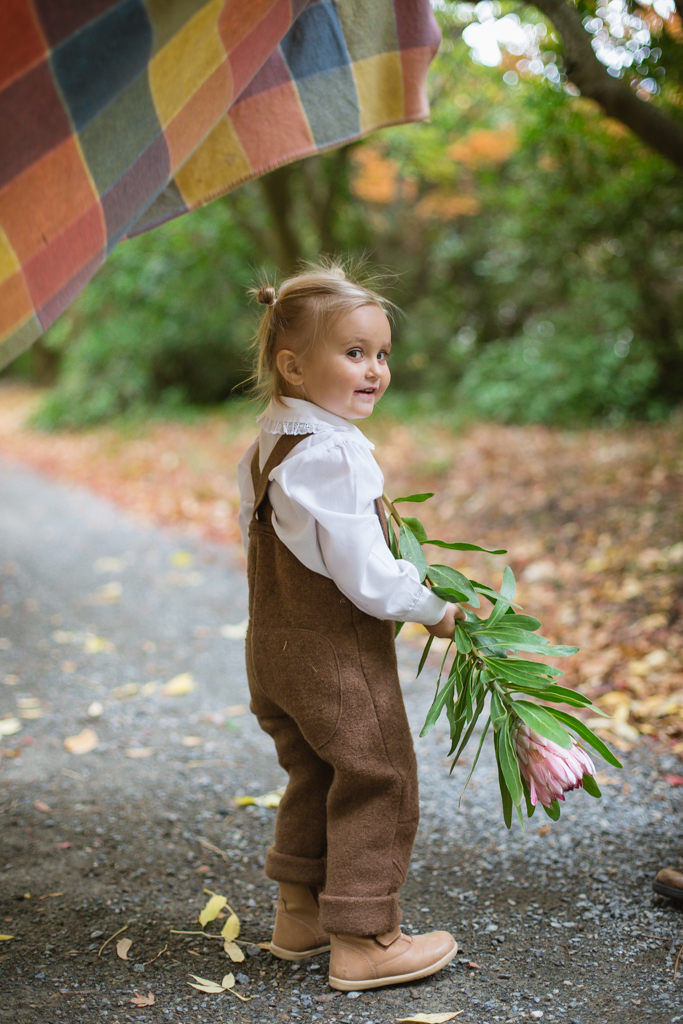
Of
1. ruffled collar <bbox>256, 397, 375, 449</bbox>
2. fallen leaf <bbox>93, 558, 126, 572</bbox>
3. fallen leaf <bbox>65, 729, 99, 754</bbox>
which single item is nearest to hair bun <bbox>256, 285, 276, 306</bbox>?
ruffled collar <bbox>256, 397, 375, 449</bbox>

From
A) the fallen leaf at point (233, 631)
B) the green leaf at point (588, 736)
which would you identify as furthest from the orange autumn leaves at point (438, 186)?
the green leaf at point (588, 736)

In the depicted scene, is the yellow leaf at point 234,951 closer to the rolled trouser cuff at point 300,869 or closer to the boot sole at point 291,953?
the boot sole at point 291,953

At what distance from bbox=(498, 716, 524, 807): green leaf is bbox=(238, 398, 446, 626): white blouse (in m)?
0.31

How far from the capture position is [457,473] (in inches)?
290

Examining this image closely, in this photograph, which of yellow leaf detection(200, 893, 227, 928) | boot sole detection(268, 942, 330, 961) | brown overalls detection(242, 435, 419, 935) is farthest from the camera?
yellow leaf detection(200, 893, 227, 928)

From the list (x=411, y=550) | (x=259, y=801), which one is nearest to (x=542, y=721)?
(x=411, y=550)

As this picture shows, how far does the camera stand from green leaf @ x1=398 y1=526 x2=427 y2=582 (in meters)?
1.94

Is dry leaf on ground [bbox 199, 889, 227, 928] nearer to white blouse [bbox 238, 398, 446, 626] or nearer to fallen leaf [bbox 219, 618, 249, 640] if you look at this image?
white blouse [bbox 238, 398, 446, 626]

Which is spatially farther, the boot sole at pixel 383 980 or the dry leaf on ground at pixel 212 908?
the dry leaf on ground at pixel 212 908

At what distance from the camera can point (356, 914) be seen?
187cm

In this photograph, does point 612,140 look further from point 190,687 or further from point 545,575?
point 190,687

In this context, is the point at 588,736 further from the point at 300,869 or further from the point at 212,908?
the point at 212,908

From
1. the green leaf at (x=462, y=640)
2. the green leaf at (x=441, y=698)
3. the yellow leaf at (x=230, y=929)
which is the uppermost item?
the green leaf at (x=462, y=640)

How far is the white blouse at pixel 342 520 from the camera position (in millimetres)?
1770
